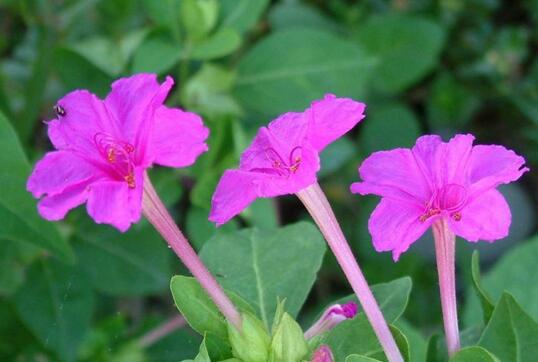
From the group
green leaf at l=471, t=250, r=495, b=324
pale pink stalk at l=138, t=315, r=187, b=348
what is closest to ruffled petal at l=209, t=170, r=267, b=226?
green leaf at l=471, t=250, r=495, b=324

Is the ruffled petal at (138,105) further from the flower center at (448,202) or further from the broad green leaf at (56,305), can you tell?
the broad green leaf at (56,305)

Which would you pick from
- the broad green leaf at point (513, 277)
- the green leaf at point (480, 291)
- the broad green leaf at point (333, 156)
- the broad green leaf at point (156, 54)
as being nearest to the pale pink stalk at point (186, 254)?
the green leaf at point (480, 291)

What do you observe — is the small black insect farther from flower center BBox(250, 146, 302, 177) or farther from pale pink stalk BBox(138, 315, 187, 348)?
pale pink stalk BBox(138, 315, 187, 348)

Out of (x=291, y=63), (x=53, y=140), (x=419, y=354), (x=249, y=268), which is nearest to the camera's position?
(x=53, y=140)

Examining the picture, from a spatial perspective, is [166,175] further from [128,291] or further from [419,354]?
[419,354]

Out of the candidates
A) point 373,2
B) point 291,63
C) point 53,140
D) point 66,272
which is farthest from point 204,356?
point 373,2
